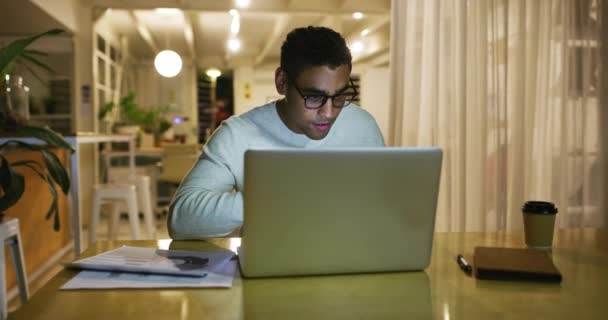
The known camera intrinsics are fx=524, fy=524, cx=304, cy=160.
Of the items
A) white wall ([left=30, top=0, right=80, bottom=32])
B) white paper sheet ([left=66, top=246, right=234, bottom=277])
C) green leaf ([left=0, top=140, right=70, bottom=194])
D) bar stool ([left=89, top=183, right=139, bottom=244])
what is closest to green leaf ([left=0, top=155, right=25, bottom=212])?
green leaf ([left=0, top=140, right=70, bottom=194])

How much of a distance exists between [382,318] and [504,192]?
2299 mm

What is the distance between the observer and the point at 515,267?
0.85m

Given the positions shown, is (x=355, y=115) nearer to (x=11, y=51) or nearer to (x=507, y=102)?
(x=11, y=51)

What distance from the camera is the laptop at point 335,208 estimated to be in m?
0.74

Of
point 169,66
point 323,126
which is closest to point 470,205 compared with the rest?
point 323,126

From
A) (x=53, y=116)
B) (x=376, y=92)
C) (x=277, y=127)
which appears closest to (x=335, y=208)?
(x=277, y=127)

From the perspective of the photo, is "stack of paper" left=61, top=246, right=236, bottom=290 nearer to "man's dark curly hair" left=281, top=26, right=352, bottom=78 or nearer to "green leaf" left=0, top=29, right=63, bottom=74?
"man's dark curly hair" left=281, top=26, right=352, bottom=78

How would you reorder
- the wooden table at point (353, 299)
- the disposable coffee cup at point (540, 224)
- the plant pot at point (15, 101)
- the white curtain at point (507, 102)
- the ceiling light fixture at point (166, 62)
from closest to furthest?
the wooden table at point (353, 299) < the disposable coffee cup at point (540, 224) < the plant pot at point (15, 101) < the white curtain at point (507, 102) < the ceiling light fixture at point (166, 62)

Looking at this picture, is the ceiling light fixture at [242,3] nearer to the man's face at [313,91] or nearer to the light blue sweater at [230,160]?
the light blue sweater at [230,160]

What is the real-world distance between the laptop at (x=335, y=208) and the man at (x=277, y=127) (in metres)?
0.31

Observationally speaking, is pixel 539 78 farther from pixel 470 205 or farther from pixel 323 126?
pixel 323 126

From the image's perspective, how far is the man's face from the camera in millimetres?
1280

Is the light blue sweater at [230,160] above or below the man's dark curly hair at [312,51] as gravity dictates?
below

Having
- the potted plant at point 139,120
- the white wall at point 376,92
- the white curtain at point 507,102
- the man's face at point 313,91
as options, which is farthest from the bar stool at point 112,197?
the white wall at point 376,92
